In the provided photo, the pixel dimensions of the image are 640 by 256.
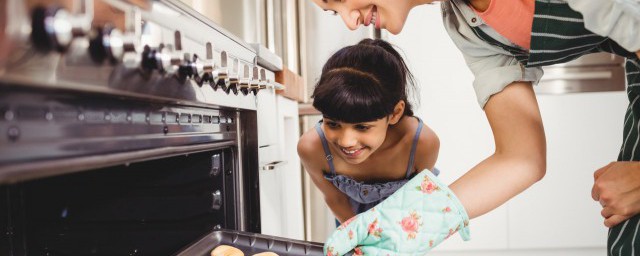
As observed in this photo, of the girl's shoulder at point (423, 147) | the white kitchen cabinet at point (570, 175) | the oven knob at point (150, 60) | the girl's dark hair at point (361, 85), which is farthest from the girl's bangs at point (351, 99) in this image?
the white kitchen cabinet at point (570, 175)

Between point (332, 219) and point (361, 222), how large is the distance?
5.59 ft

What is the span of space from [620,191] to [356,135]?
1.96ft

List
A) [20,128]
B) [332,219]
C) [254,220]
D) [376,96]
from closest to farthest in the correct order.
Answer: [20,128] < [254,220] < [376,96] < [332,219]

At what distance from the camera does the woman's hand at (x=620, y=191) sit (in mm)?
752

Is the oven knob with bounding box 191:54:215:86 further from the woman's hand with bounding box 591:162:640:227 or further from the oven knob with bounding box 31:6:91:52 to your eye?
the woman's hand with bounding box 591:162:640:227

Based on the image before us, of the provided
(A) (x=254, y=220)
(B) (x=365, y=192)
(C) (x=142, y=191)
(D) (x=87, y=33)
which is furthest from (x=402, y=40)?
(D) (x=87, y=33)

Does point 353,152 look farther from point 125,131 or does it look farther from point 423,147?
point 125,131

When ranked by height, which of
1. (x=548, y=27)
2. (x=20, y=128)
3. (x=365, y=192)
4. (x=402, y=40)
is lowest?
(x=365, y=192)

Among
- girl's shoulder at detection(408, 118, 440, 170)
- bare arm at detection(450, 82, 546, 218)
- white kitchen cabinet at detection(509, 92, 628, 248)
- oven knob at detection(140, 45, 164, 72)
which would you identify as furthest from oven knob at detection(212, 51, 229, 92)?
white kitchen cabinet at detection(509, 92, 628, 248)

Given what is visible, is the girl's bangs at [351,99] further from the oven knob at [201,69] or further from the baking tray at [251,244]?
the oven knob at [201,69]

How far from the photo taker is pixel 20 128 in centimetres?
32

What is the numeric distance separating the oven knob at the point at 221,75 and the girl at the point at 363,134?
52 cm

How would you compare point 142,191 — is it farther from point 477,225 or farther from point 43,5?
point 477,225

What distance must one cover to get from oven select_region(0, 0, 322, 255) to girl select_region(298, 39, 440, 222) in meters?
0.19
